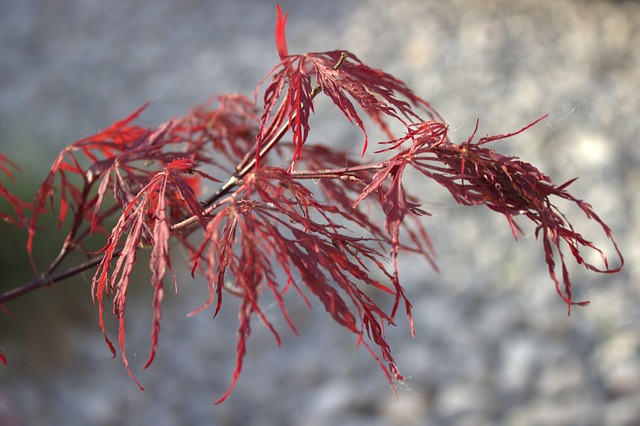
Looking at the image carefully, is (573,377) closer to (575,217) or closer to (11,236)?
(575,217)

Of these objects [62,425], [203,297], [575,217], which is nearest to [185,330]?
[203,297]

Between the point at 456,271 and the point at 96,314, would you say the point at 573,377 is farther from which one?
the point at 96,314

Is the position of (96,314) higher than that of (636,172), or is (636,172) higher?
(636,172)

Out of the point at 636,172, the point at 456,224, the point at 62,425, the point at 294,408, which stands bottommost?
the point at 62,425

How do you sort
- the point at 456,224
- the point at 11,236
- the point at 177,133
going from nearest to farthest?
1. the point at 177,133
2. the point at 11,236
3. the point at 456,224

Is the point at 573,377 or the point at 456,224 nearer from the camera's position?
the point at 573,377

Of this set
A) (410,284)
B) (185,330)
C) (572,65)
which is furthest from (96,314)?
(572,65)

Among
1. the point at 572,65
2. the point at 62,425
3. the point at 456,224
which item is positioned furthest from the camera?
the point at 572,65
